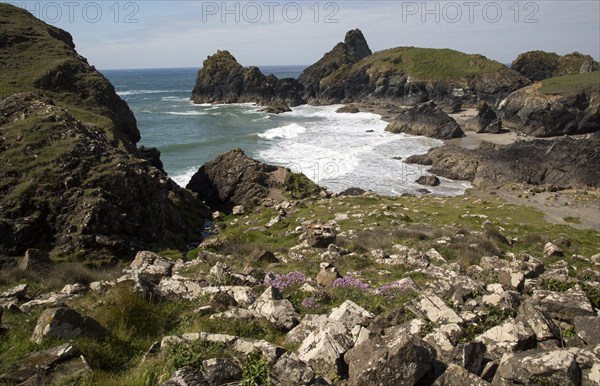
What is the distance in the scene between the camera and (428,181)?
142ft

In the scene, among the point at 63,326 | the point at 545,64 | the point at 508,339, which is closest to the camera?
the point at 63,326

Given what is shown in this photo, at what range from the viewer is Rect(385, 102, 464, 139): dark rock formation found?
6585 centimetres

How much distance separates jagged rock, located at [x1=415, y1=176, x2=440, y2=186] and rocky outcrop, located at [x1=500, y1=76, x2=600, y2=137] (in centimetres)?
3276

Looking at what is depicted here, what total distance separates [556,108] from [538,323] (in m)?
71.1

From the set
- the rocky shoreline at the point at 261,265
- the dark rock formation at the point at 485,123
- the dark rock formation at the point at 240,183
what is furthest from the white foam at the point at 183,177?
the dark rock formation at the point at 485,123

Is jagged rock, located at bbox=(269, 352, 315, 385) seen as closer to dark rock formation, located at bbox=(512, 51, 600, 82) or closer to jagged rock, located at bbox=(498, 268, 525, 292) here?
jagged rock, located at bbox=(498, 268, 525, 292)

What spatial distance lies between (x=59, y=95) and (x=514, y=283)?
1640 inches

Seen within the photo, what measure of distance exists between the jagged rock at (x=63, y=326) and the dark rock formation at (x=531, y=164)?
1713 inches

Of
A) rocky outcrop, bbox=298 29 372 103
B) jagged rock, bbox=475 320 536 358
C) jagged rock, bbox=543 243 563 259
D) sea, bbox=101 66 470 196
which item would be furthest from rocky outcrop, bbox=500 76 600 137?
jagged rock, bbox=475 320 536 358

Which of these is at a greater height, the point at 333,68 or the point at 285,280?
the point at 333,68

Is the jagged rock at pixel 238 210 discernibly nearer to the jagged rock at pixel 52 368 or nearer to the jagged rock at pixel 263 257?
the jagged rock at pixel 263 257

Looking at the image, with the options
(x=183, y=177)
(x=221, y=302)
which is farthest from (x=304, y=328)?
(x=183, y=177)

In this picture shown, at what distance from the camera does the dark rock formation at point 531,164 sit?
41.2 meters

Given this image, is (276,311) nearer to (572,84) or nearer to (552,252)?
(552,252)
